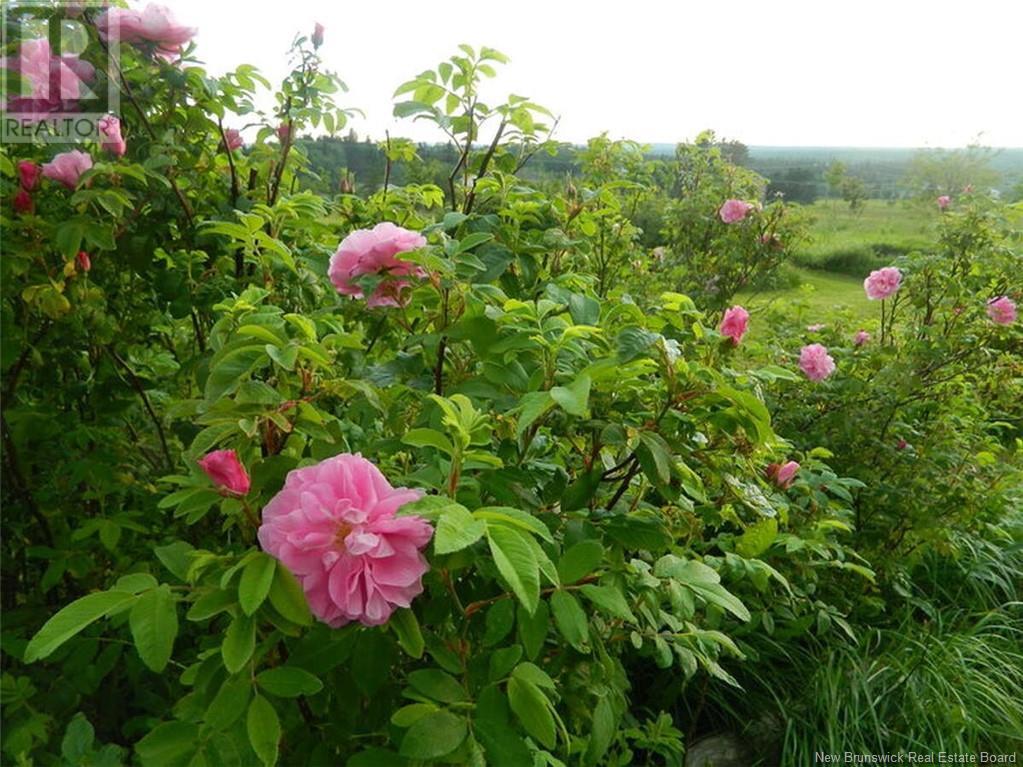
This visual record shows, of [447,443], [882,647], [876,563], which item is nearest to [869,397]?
[876,563]

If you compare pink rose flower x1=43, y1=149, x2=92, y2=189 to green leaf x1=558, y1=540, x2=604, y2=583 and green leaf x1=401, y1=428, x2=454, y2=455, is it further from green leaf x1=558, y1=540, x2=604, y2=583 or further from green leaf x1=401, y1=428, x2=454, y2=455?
green leaf x1=558, y1=540, x2=604, y2=583

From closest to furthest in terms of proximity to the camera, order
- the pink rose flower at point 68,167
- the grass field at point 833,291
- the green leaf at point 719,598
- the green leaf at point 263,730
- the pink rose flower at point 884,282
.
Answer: the green leaf at point 263,730, the green leaf at point 719,598, the pink rose flower at point 68,167, the pink rose flower at point 884,282, the grass field at point 833,291

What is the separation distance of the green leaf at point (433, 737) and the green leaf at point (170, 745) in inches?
9.3

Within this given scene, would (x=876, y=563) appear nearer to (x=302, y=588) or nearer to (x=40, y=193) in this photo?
(x=302, y=588)

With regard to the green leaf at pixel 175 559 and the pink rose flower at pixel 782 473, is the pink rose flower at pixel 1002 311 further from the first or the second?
the green leaf at pixel 175 559

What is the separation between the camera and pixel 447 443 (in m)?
0.73

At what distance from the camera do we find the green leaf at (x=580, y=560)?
30.6 inches

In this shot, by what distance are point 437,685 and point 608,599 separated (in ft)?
0.69

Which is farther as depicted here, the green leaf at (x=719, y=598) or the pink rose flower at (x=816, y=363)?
the pink rose flower at (x=816, y=363)

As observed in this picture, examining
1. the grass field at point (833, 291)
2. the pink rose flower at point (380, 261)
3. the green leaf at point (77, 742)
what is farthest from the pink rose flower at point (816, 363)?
the grass field at point (833, 291)

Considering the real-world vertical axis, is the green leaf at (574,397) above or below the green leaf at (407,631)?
above

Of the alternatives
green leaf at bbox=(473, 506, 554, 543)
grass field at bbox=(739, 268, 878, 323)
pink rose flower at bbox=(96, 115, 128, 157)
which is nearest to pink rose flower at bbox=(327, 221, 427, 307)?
green leaf at bbox=(473, 506, 554, 543)

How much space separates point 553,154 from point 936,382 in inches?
67.8

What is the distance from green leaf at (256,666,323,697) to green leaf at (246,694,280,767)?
0.05 ft
